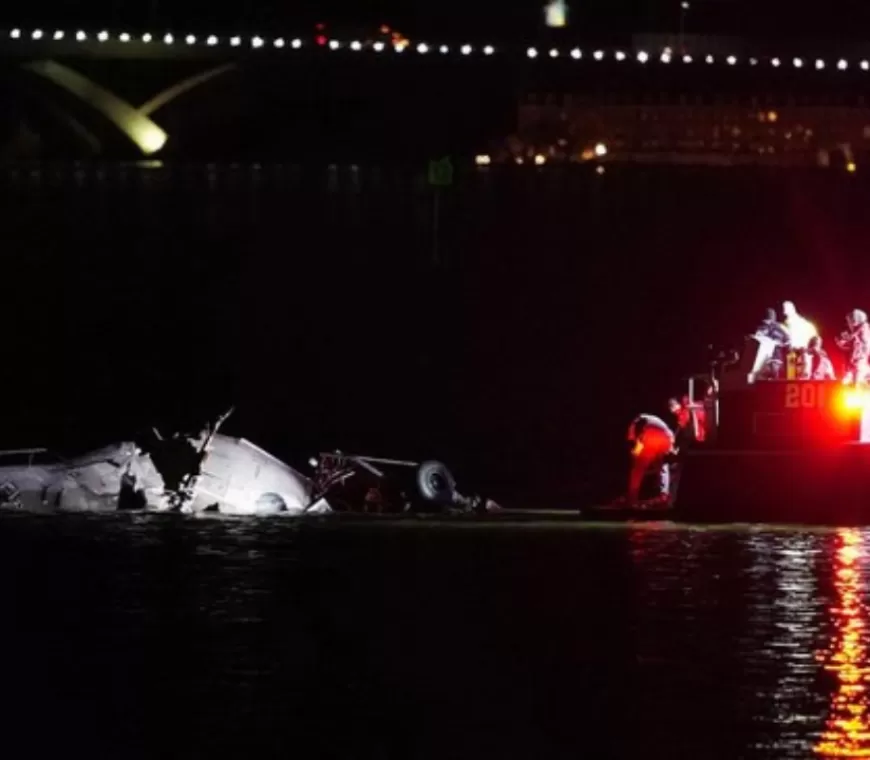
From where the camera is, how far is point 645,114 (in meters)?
95.1

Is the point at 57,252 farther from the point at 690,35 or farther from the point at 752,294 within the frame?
the point at 690,35

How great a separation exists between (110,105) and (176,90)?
2.58 m

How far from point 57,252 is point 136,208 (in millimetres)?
4370

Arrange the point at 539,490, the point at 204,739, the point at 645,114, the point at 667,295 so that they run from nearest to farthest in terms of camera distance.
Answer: the point at 204,739 < the point at 539,490 < the point at 667,295 < the point at 645,114

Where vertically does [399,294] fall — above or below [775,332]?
above

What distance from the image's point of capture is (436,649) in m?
18.5

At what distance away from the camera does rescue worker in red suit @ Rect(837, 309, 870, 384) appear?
110 feet

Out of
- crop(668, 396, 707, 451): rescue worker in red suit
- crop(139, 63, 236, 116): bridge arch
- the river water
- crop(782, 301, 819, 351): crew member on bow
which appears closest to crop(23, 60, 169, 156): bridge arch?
crop(139, 63, 236, 116): bridge arch

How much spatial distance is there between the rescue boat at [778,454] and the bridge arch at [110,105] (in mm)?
61786

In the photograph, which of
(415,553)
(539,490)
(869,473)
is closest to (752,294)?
(539,490)

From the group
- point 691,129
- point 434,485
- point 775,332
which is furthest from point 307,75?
point 775,332

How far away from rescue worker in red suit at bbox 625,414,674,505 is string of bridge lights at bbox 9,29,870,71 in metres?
49.6

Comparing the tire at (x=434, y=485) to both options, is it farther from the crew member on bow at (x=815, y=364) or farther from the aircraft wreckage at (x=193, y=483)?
the crew member on bow at (x=815, y=364)

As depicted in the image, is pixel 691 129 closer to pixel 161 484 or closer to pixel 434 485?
pixel 434 485
